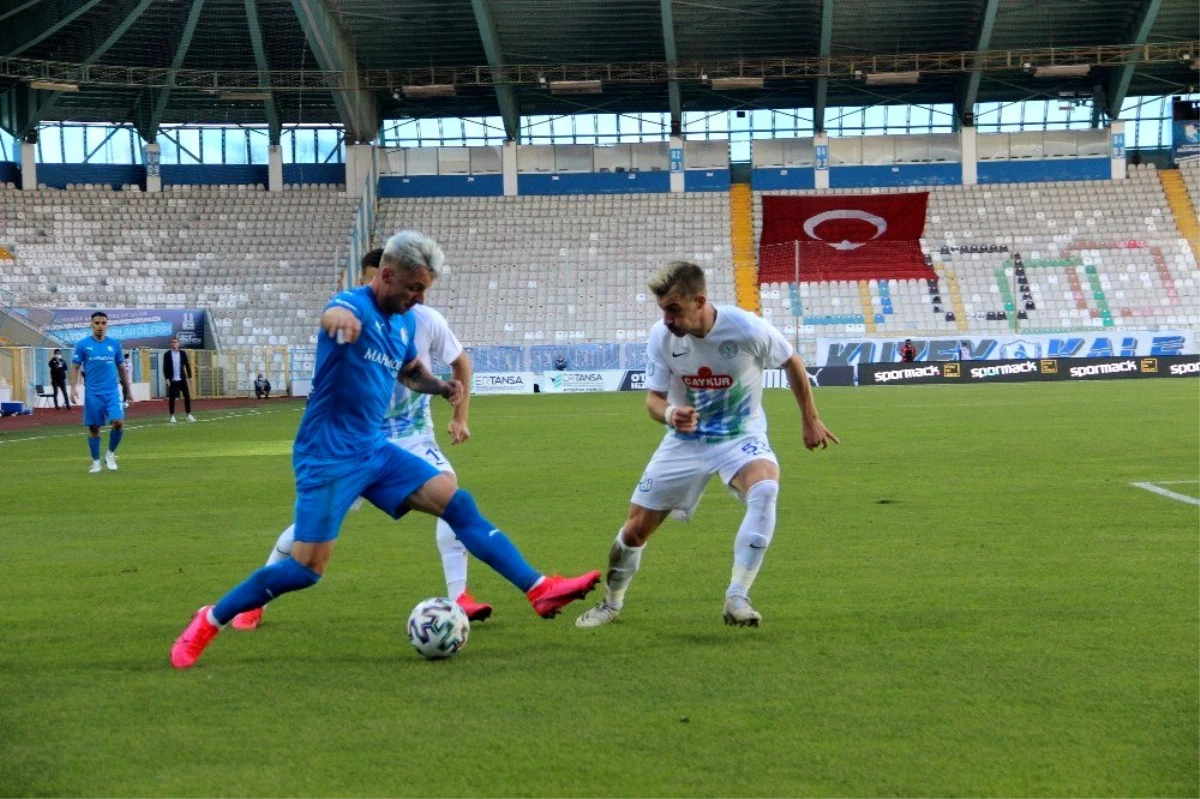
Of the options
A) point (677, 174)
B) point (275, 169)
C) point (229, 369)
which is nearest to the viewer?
point (229, 369)

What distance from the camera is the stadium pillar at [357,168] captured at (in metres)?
61.5

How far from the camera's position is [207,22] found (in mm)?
54312

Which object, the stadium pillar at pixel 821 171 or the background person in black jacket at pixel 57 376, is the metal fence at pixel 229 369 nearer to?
the background person in black jacket at pixel 57 376

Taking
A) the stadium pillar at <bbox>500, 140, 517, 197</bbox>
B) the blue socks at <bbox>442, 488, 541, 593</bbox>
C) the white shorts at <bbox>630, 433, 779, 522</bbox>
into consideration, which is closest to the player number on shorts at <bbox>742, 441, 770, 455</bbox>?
the white shorts at <bbox>630, 433, 779, 522</bbox>

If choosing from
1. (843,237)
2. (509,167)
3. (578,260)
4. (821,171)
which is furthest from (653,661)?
(509,167)

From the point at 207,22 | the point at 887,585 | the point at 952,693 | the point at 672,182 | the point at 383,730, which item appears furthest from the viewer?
the point at 672,182

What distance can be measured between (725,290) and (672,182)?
8572 millimetres

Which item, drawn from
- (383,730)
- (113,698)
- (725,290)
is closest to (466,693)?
(383,730)

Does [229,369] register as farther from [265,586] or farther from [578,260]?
[265,586]

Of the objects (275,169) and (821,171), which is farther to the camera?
(275,169)

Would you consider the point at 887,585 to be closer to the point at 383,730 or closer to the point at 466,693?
the point at 466,693

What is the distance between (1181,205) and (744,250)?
60.3 ft

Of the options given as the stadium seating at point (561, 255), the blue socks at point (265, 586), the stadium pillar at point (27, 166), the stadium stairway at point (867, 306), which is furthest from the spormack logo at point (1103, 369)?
the blue socks at point (265, 586)

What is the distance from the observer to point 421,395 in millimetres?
8195
